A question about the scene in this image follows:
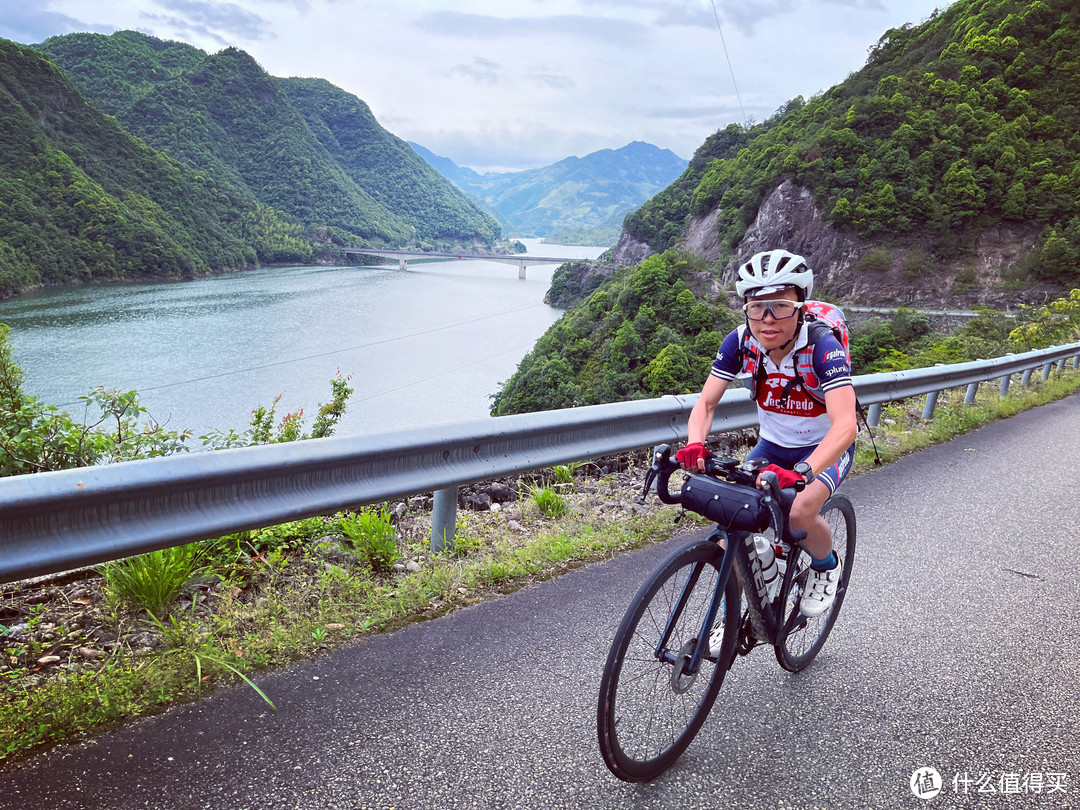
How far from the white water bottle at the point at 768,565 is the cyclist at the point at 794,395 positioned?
14 centimetres

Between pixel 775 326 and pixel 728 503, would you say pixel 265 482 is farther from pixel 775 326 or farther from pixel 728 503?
pixel 775 326

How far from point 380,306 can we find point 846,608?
259ft

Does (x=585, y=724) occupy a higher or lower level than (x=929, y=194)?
lower

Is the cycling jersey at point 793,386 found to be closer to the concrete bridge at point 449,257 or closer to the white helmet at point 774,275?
the white helmet at point 774,275

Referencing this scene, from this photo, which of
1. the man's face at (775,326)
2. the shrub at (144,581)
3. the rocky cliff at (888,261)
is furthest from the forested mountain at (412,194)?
the man's face at (775,326)

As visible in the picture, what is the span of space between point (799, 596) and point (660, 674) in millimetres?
831

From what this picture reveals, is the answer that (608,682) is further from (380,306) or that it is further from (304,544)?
(380,306)

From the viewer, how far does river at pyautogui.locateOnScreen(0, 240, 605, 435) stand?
1687 inches

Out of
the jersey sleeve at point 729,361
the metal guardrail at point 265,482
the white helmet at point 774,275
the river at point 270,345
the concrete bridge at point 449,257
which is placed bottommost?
the river at point 270,345

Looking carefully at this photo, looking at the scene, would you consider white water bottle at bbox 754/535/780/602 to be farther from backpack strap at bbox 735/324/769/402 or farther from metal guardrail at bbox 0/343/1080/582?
metal guardrail at bbox 0/343/1080/582

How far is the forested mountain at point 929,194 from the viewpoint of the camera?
52.1 meters

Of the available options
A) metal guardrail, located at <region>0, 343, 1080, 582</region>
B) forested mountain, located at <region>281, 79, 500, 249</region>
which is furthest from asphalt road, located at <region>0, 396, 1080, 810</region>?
forested mountain, located at <region>281, 79, 500, 249</region>

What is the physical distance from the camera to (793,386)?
2412 mm

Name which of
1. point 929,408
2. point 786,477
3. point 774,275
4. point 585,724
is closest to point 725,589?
point 786,477
